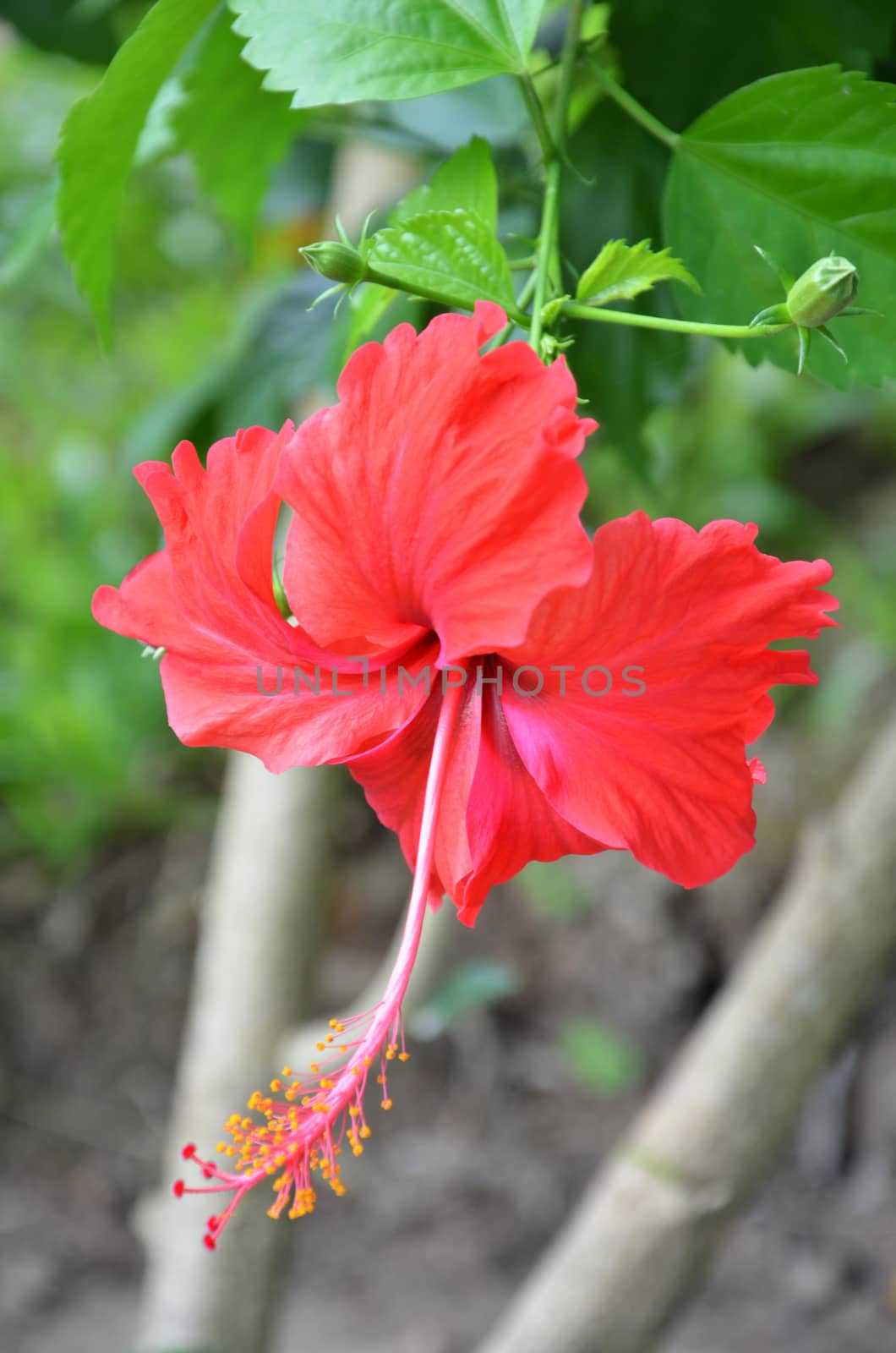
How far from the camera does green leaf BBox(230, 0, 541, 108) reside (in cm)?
47

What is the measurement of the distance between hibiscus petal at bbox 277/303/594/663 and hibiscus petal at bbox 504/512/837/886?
1.1 inches

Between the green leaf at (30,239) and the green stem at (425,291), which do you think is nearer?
the green stem at (425,291)

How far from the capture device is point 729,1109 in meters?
1.19

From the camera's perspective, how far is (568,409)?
365 mm

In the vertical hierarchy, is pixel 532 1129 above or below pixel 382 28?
below

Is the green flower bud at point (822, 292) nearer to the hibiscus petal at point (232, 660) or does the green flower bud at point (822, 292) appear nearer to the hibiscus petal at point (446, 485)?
the hibiscus petal at point (446, 485)

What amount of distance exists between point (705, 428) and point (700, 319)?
62.3 inches

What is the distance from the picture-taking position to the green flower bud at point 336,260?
401 millimetres

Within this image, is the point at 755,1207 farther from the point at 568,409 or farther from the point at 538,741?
the point at 568,409

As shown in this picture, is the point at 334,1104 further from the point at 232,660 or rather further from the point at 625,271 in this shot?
the point at 625,271

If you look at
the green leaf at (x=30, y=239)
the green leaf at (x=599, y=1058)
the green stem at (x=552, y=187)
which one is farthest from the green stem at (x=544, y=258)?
the green leaf at (x=599, y=1058)

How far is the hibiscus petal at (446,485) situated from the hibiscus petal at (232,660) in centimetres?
4

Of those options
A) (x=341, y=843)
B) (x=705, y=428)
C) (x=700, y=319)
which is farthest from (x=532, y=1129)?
(x=700, y=319)

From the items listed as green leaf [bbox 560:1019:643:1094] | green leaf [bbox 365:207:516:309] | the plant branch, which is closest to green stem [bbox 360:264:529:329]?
green leaf [bbox 365:207:516:309]
